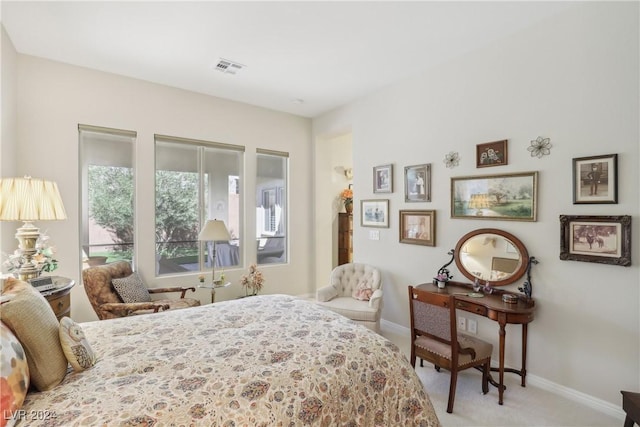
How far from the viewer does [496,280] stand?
2838 mm

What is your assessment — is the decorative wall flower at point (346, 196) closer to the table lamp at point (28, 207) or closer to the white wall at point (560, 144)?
the white wall at point (560, 144)

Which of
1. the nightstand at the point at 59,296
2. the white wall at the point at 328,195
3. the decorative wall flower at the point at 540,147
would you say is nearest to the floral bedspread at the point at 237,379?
the nightstand at the point at 59,296

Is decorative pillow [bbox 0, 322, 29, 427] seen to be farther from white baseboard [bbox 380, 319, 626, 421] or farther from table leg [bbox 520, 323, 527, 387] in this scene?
white baseboard [bbox 380, 319, 626, 421]

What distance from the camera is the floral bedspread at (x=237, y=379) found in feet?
3.91

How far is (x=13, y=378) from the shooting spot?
111 cm

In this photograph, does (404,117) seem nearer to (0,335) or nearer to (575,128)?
(575,128)

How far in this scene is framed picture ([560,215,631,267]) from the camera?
2.17 metres

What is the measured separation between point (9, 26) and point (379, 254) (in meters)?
4.27

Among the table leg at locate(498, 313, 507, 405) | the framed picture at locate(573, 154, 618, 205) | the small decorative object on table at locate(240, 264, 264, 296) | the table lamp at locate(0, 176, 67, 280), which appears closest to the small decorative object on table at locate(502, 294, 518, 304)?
the table leg at locate(498, 313, 507, 405)

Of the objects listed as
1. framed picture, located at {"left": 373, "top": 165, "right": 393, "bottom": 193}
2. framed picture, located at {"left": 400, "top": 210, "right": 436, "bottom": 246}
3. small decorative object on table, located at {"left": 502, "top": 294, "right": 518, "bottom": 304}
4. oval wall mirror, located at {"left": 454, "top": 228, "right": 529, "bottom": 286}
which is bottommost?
small decorative object on table, located at {"left": 502, "top": 294, "right": 518, "bottom": 304}

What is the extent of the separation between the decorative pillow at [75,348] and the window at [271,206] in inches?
129

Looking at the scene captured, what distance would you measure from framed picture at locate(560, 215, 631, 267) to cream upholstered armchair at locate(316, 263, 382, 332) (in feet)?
5.83

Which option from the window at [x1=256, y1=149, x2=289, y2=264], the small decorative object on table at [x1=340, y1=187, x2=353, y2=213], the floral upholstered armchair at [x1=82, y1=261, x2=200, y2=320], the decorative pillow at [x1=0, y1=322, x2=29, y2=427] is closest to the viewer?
the decorative pillow at [x1=0, y1=322, x2=29, y2=427]

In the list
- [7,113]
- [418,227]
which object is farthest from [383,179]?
[7,113]
